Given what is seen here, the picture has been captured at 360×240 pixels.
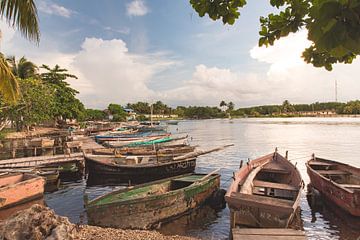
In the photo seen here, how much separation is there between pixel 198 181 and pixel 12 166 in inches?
534

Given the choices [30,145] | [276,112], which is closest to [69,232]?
[30,145]

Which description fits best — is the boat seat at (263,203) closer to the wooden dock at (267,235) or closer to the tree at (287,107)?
the wooden dock at (267,235)

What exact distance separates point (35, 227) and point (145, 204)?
416 centimetres

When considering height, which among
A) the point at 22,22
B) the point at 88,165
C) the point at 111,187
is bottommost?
the point at 111,187

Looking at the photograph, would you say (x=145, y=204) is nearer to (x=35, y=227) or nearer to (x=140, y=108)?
(x=35, y=227)

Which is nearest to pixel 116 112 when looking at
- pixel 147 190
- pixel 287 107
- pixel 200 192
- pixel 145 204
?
pixel 147 190

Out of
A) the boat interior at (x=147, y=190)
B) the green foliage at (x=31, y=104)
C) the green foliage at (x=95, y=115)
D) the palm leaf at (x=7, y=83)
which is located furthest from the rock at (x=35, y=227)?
the green foliage at (x=95, y=115)

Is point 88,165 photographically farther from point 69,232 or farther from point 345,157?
point 345,157

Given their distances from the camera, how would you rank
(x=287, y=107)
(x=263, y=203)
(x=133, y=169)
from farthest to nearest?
(x=287, y=107), (x=133, y=169), (x=263, y=203)

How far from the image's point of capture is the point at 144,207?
374 inches

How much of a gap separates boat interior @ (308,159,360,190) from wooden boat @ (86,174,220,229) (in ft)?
22.1

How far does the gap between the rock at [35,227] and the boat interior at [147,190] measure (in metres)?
3.05

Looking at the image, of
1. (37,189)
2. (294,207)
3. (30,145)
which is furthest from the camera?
(30,145)

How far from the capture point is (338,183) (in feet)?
44.2
